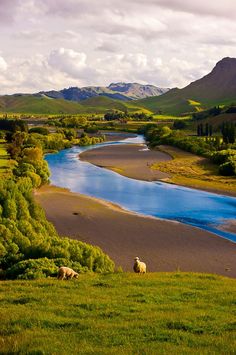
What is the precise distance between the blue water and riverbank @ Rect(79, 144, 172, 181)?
407cm

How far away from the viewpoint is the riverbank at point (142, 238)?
A: 116ft

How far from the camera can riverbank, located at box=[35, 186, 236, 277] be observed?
116 feet

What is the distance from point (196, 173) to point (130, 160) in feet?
80.0

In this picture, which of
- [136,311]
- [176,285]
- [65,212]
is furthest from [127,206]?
[136,311]

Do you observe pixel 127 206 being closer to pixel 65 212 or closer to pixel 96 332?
pixel 65 212

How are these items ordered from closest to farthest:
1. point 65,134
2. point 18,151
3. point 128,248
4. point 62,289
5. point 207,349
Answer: point 207,349, point 62,289, point 128,248, point 18,151, point 65,134

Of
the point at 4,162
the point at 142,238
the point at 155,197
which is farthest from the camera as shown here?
the point at 4,162

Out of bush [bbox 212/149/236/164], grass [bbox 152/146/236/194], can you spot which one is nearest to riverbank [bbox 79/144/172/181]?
grass [bbox 152/146/236/194]

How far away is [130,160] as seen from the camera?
366 feet

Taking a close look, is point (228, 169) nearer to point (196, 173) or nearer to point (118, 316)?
point (196, 173)

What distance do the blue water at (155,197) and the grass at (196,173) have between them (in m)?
4.52

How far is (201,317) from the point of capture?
1477 centimetres

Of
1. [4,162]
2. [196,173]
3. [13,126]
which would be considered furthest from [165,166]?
[13,126]

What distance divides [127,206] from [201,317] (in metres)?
44.3
